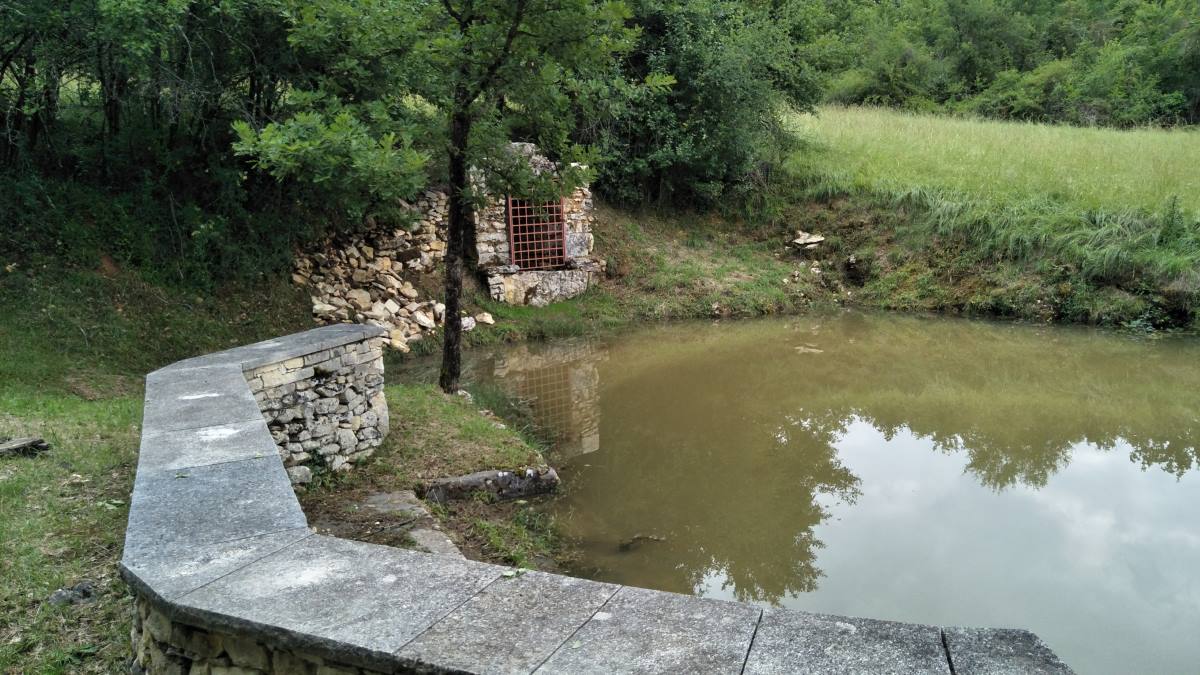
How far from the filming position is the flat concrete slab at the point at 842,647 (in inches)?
74.4

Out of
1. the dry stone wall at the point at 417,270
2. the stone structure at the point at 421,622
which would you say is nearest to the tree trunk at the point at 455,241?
the dry stone wall at the point at 417,270

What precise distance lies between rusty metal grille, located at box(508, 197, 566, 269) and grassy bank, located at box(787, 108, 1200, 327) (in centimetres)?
515

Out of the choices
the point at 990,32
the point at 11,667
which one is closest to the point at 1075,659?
the point at 11,667

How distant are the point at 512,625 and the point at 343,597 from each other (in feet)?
1.58

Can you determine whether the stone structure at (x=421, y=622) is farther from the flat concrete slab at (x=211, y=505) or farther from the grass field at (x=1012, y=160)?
the grass field at (x=1012, y=160)

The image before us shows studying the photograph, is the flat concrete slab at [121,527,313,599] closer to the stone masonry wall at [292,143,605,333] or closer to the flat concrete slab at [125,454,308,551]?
the flat concrete slab at [125,454,308,551]

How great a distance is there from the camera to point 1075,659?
4.05 metres

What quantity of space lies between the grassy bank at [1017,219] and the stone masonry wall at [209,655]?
43.5 ft

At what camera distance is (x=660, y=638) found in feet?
6.64

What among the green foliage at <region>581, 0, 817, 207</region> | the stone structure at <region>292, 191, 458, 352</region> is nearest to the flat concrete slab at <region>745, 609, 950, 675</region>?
the stone structure at <region>292, 191, 458, 352</region>

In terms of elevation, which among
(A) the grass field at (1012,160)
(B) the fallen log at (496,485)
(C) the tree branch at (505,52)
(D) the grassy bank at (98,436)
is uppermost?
(C) the tree branch at (505,52)

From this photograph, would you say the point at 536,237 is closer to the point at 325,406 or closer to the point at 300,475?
the point at 325,406

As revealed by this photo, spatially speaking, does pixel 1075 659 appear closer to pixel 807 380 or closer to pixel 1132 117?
pixel 807 380

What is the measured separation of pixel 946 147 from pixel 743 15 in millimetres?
5097
